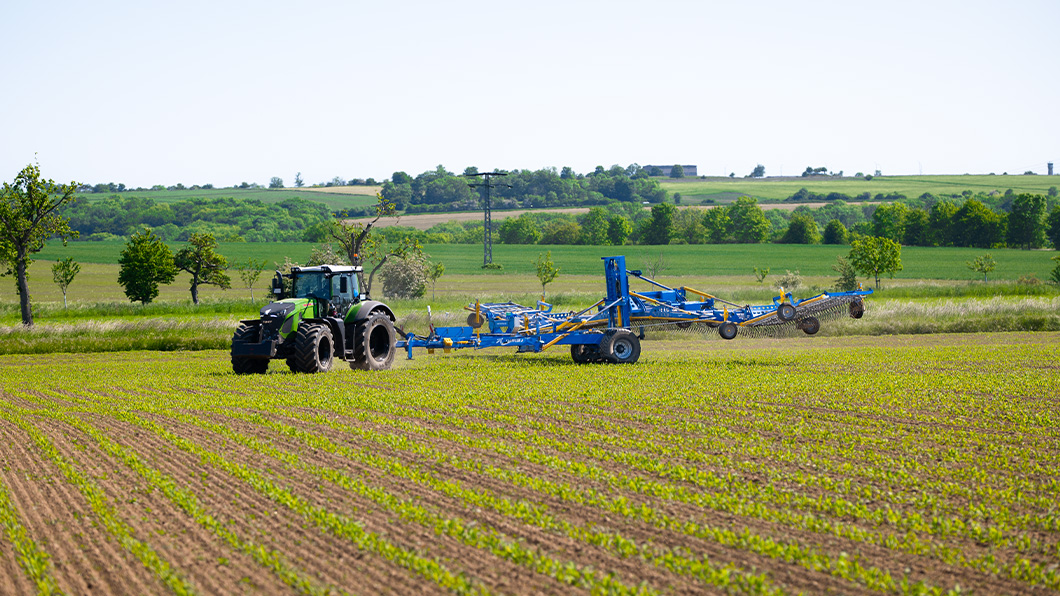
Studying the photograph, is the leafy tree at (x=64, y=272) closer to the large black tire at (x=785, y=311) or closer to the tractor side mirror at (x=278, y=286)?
the tractor side mirror at (x=278, y=286)

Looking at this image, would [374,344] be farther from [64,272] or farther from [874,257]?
[874,257]

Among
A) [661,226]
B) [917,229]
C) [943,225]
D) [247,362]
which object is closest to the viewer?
[247,362]

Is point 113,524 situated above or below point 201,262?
below

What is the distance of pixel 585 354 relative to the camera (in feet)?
71.2

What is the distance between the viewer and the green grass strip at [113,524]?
697cm

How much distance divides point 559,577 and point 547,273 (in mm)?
49970

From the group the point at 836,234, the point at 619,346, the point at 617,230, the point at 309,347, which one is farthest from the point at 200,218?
the point at 619,346

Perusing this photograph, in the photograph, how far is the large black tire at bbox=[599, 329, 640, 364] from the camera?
20.9 m

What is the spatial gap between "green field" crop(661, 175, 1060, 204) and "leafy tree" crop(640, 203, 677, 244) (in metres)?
37.9

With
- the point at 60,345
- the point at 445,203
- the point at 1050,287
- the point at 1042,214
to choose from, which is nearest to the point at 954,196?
the point at 1042,214

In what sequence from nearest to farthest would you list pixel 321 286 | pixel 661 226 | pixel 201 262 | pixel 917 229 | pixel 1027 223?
pixel 321 286
pixel 201 262
pixel 1027 223
pixel 917 229
pixel 661 226

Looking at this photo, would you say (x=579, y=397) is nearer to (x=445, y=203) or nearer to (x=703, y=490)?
(x=703, y=490)

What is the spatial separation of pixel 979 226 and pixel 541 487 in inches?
3516

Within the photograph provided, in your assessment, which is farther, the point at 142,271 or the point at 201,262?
the point at 201,262
